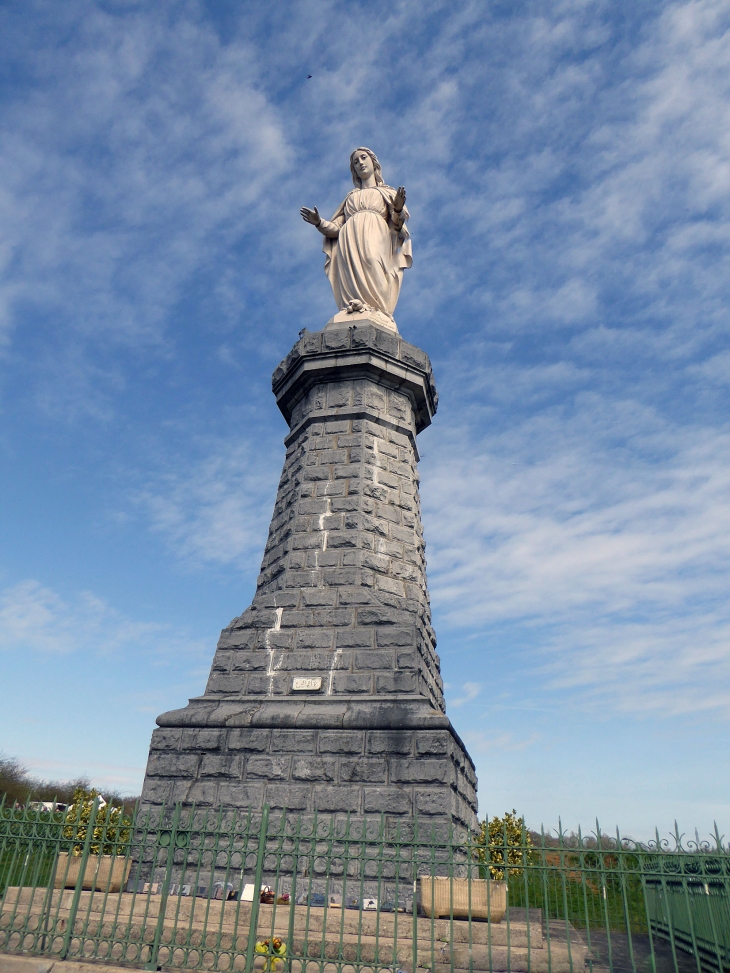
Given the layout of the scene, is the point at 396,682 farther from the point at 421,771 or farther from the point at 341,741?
the point at 421,771

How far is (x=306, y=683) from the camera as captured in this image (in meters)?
7.52

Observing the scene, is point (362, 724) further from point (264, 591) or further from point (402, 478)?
point (402, 478)

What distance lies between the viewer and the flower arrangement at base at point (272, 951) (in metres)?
4.74

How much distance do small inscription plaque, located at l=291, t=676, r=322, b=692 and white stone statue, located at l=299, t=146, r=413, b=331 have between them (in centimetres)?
545

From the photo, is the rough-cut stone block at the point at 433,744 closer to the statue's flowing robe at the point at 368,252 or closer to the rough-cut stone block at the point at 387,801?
the rough-cut stone block at the point at 387,801

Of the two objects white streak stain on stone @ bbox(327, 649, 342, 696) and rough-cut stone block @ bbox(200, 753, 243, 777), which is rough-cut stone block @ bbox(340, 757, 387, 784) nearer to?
white streak stain on stone @ bbox(327, 649, 342, 696)

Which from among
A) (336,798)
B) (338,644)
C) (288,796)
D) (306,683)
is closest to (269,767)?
(288,796)

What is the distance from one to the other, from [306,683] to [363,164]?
Answer: 28.7ft

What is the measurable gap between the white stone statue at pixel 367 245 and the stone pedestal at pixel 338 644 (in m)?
1.00

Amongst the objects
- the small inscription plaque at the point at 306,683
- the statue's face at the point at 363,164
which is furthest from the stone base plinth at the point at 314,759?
the statue's face at the point at 363,164

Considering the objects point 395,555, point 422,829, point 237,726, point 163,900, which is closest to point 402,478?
point 395,555

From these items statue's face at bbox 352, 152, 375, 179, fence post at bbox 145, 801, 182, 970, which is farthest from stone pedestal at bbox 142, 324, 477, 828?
statue's face at bbox 352, 152, 375, 179

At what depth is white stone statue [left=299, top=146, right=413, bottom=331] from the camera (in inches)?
430

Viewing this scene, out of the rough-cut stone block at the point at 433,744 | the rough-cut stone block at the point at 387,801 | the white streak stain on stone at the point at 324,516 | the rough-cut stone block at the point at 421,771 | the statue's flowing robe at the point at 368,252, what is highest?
the statue's flowing robe at the point at 368,252
